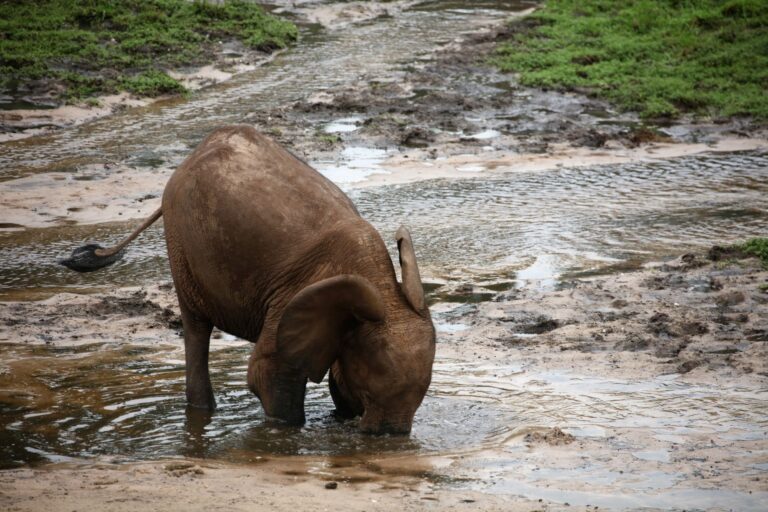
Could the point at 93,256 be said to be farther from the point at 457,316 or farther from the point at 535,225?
the point at 535,225

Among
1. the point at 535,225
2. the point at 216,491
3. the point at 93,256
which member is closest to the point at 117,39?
the point at 535,225

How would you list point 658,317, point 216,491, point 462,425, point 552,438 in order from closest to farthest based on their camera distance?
point 216,491, point 552,438, point 462,425, point 658,317

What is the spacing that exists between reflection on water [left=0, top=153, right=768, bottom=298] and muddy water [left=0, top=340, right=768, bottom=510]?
238cm

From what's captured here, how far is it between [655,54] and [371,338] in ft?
49.9

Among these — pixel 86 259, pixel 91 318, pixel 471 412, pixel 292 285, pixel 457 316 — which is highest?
pixel 292 285

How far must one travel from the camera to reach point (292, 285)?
6.59 meters

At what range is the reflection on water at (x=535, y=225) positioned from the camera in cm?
1062

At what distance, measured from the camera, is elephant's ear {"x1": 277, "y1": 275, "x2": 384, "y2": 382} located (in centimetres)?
611

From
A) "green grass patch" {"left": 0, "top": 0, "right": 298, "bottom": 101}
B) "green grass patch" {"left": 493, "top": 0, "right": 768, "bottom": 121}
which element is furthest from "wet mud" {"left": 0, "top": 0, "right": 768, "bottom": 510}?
"green grass patch" {"left": 0, "top": 0, "right": 298, "bottom": 101}

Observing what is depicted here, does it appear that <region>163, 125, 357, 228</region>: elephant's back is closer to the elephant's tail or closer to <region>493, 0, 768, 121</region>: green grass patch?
the elephant's tail

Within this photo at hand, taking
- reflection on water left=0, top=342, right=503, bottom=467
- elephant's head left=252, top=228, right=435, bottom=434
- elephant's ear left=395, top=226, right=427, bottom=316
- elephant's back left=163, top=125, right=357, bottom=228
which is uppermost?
elephant's back left=163, top=125, right=357, bottom=228

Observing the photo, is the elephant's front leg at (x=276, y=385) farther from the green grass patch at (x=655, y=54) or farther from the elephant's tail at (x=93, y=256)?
the green grass patch at (x=655, y=54)

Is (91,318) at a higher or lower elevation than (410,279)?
lower

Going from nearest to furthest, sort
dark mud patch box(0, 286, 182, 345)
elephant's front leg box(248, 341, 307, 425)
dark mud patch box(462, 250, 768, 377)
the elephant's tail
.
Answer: elephant's front leg box(248, 341, 307, 425), the elephant's tail, dark mud patch box(462, 250, 768, 377), dark mud patch box(0, 286, 182, 345)
